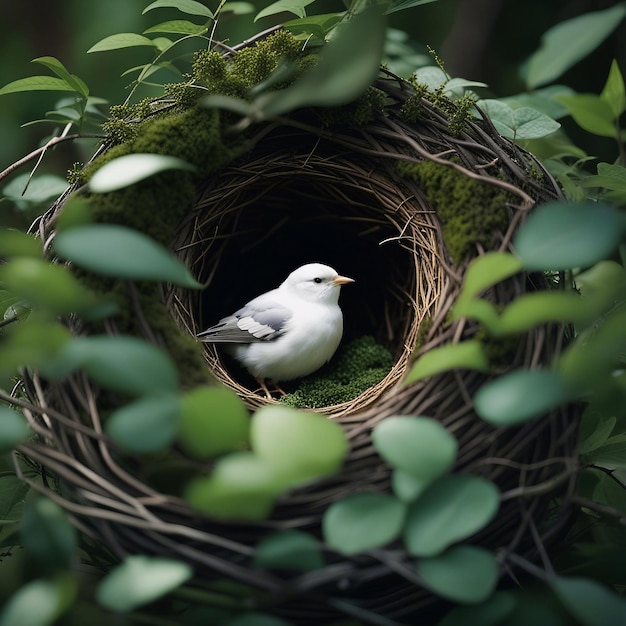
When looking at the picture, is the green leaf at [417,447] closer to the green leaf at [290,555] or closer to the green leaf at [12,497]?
the green leaf at [290,555]

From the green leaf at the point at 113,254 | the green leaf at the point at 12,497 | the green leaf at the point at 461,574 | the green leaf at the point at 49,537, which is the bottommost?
the green leaf at the point at 12,497

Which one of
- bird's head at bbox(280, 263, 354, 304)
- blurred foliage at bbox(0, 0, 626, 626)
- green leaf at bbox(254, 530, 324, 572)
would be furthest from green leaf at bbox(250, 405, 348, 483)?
bird's head at bbox(280, 263, 354, 304)

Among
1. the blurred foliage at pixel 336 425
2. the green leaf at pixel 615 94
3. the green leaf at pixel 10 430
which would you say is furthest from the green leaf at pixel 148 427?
the green leaf at pixel 615 94

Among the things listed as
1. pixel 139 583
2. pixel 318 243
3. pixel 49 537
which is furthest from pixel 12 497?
pixel 318 243

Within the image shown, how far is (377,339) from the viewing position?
1.84m

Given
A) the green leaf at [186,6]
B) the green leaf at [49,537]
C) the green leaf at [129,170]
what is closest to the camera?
the green leaf at [49,537]

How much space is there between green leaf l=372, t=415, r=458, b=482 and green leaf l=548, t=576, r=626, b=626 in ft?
0.64

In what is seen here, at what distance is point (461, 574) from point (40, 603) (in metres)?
0.50

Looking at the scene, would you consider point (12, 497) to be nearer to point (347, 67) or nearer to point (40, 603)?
point (40, 603)

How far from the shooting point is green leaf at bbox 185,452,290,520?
29.0 inches

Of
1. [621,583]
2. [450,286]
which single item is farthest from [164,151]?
[621,583]

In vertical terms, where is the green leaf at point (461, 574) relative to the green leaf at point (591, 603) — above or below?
above

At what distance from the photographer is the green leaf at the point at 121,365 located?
772 millimetres

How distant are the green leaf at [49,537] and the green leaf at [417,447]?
404mm
